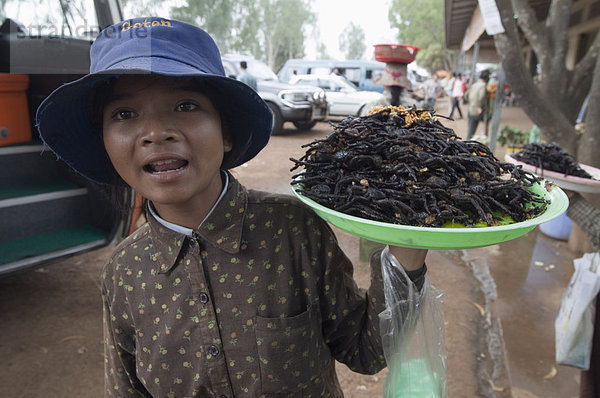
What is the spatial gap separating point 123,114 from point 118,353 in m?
0.85

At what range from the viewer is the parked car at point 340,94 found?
1504 centimetres

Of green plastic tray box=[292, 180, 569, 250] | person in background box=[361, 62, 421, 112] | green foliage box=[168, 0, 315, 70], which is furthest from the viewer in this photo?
green foliage box=[168, 0, 315, 70]

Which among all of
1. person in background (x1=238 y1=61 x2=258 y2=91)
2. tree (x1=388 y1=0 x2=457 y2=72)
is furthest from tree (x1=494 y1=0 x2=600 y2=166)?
tree (x1=388 y1=0 x2=457 y2=72)

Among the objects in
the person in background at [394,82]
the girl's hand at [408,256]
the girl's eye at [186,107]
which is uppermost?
the person in background at [394,82]

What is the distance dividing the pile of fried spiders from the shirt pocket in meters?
0.42

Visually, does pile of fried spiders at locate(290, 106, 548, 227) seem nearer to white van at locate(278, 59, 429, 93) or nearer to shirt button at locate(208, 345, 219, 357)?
shirt button at locate(208, 345, 219, 357)

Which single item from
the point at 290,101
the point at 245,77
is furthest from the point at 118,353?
the point at 290,101

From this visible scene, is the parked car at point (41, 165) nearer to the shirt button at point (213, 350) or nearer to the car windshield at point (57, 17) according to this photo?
the car windshield at point (57, 17)

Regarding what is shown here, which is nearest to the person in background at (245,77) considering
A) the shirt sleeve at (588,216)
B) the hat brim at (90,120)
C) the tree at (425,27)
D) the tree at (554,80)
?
the tree at (554,80)

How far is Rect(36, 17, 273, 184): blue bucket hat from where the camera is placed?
107cm

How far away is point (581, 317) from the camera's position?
2.45 m

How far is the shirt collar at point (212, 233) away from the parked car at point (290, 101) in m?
11.4

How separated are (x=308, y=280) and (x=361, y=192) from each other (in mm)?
361

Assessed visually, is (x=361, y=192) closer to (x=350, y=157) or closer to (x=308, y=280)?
(x=350, y=157)
